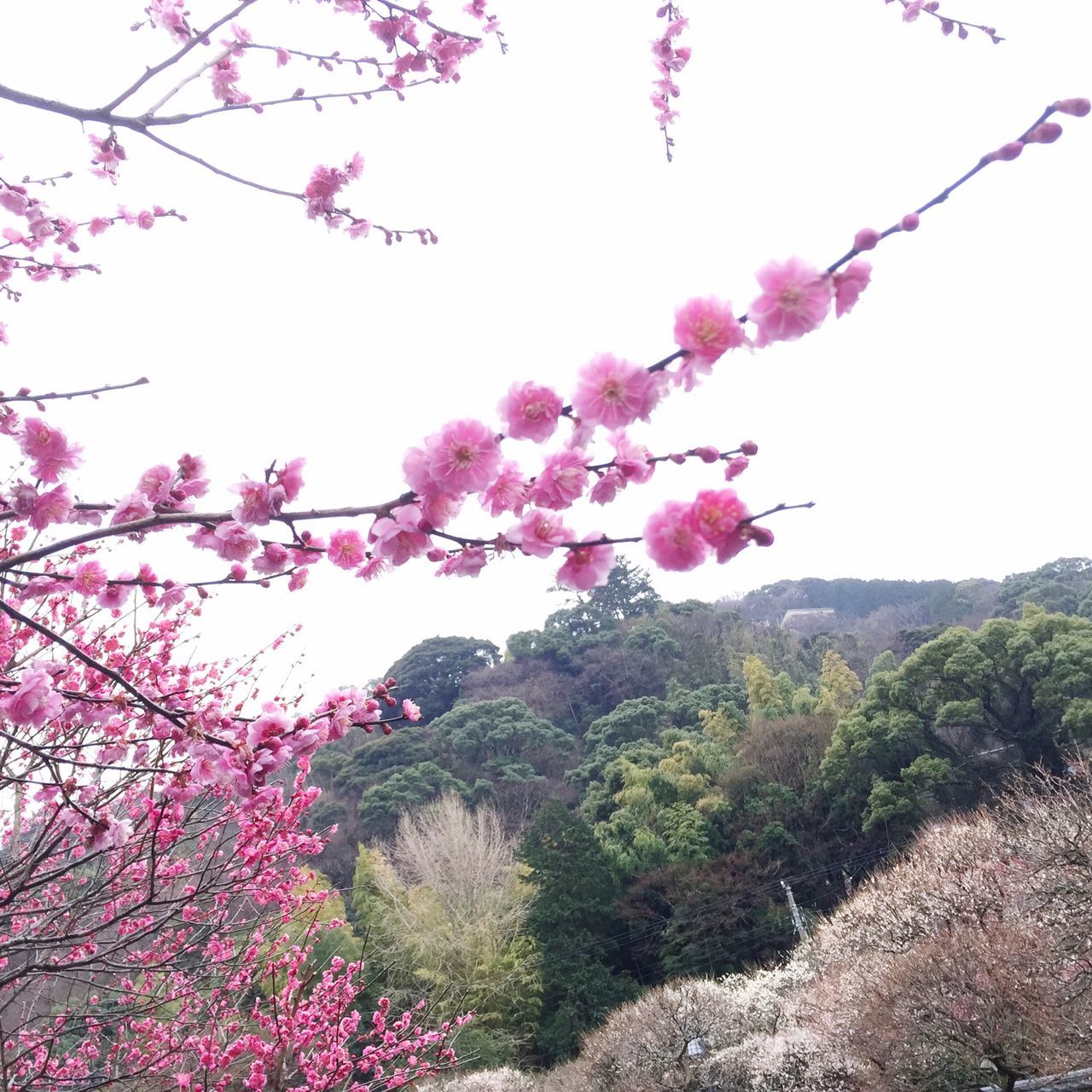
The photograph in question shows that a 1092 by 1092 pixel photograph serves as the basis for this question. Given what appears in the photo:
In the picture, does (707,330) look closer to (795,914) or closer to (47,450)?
(47,450)

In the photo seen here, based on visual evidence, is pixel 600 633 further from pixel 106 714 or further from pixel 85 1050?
pixel 106 714

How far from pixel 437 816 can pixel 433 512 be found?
15.4m

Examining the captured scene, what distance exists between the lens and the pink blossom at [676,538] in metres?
0.95

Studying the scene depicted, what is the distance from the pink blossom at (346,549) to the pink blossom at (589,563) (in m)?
0.40

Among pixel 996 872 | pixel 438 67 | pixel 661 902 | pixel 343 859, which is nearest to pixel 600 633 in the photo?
pixel 343 859

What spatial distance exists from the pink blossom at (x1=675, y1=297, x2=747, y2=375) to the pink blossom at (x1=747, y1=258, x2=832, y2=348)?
0.09 feet

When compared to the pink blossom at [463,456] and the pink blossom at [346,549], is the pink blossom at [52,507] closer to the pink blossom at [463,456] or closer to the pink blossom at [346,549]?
the pink blossom at [346,549]

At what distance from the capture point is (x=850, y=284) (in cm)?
95

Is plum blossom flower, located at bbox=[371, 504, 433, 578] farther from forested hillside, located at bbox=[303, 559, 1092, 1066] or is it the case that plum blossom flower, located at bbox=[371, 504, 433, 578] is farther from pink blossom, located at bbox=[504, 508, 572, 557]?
forested hillside, located at bbox=[303, 559, 1092, 1066]

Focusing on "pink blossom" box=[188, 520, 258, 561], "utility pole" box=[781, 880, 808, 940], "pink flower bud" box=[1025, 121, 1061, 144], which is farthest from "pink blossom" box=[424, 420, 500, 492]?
"utility pole" box=[781, 880, 808, 940]

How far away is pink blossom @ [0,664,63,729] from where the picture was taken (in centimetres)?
137

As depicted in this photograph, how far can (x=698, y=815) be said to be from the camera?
1365 centimetres

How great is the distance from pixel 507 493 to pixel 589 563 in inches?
6.4

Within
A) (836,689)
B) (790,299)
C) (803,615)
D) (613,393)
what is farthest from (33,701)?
(803,615)
